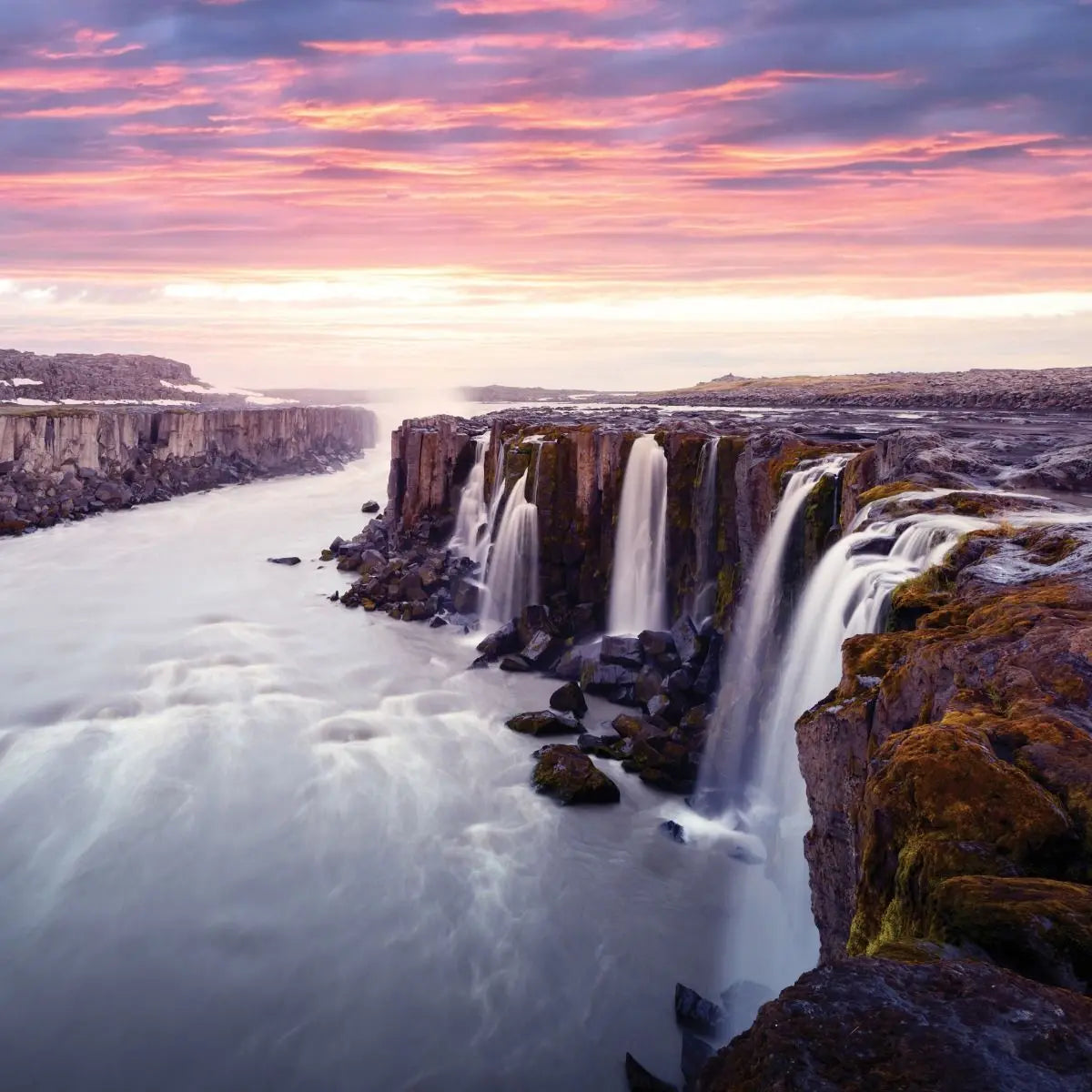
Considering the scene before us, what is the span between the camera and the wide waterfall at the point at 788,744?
10586mm

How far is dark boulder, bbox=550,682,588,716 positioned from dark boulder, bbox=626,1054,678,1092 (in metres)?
9.90

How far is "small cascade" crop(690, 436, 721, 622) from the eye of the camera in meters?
21.6

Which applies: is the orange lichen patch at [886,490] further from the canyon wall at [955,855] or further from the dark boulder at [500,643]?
the dark boulder at [500,643]

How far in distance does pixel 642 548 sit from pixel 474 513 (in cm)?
1155

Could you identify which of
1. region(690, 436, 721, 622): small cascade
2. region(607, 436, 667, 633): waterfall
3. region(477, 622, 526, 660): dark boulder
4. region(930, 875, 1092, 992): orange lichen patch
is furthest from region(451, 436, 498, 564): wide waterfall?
region(930, 875, 1092, 992): orange lichen patch

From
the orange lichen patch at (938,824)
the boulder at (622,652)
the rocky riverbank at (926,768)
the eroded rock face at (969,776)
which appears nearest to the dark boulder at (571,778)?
the rocky riverbank at (926,768)

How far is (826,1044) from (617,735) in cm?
1413

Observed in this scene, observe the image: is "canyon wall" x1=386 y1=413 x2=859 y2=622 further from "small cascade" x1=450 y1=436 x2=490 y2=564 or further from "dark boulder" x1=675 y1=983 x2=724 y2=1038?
"dark boulder" x1=675 y1=983 x2=724 y2=1038

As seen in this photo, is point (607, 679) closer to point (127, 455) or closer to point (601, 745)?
point (601, 745)

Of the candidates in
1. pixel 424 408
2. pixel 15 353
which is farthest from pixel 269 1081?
pixel 424 408

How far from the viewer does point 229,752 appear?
17453 millimetres

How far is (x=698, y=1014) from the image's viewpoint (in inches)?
392

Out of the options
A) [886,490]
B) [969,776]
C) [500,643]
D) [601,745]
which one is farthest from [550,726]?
[969,776]

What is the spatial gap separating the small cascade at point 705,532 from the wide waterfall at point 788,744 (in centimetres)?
533
